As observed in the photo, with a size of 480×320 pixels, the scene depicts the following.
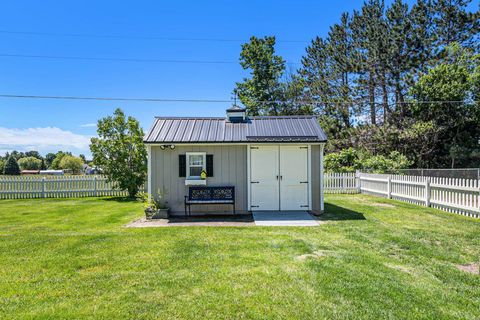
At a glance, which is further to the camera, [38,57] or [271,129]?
[38,57]

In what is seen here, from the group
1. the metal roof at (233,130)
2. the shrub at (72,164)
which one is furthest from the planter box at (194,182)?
the shrub at (72,164)

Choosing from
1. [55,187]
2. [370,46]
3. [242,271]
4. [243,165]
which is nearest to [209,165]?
[243,165]

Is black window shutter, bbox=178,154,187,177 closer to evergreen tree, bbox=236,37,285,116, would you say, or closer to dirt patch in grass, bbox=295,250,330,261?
dirt patch in grass, bbox=295,250,330,261

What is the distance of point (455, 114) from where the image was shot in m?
20.4

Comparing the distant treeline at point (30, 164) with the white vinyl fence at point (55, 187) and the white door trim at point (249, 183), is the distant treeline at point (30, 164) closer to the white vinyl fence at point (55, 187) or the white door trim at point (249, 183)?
the white vinyl fence at point (55, 187)

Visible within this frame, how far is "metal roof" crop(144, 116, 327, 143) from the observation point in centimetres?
859

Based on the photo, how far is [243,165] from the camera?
8.73m

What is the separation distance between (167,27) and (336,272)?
16735 millimetres

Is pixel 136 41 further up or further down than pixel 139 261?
further up

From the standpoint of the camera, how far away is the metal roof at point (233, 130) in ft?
28.2

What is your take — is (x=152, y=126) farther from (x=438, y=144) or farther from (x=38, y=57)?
(x=438, y=144)

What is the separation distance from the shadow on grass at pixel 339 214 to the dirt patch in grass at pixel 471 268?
3.59 m

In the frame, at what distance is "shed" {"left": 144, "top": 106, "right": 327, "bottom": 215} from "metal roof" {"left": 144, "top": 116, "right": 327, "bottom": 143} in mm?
29

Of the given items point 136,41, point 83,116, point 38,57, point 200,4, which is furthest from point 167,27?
point 83,116
